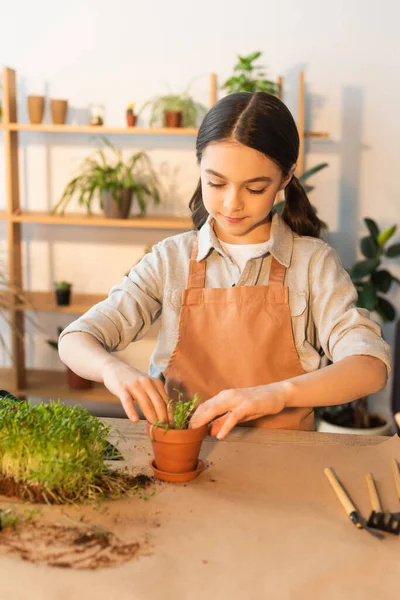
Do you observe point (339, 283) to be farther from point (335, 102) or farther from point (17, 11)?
point (17, 11)

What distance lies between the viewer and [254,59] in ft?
11.2

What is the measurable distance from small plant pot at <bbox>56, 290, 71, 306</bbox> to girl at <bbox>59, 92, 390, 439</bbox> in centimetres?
184

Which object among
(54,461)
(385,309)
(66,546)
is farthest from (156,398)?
(385,309)

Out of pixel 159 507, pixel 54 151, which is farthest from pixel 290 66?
pixel 159 507

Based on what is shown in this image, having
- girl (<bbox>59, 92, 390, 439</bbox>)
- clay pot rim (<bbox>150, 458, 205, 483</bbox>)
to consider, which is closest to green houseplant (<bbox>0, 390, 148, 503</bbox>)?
clay pot rim (<bbox>150, 458, 205, 483</bbox>)

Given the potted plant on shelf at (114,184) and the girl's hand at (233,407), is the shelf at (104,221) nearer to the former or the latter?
the potted plant on shelf at (114,184)

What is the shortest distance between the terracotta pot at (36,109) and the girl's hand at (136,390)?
2460mm

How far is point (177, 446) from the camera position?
1.28 meters

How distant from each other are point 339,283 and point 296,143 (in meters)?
0.37

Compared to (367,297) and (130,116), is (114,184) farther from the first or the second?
(367,297)

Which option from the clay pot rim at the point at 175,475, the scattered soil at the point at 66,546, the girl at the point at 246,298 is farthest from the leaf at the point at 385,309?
the scattered soil at the point at 66,546

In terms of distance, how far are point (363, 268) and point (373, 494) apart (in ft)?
7.26

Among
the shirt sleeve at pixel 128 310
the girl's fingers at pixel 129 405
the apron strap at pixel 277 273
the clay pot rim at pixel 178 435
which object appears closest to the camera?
the clay pot rim at pixel 178 435

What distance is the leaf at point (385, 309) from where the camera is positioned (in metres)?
3.42
